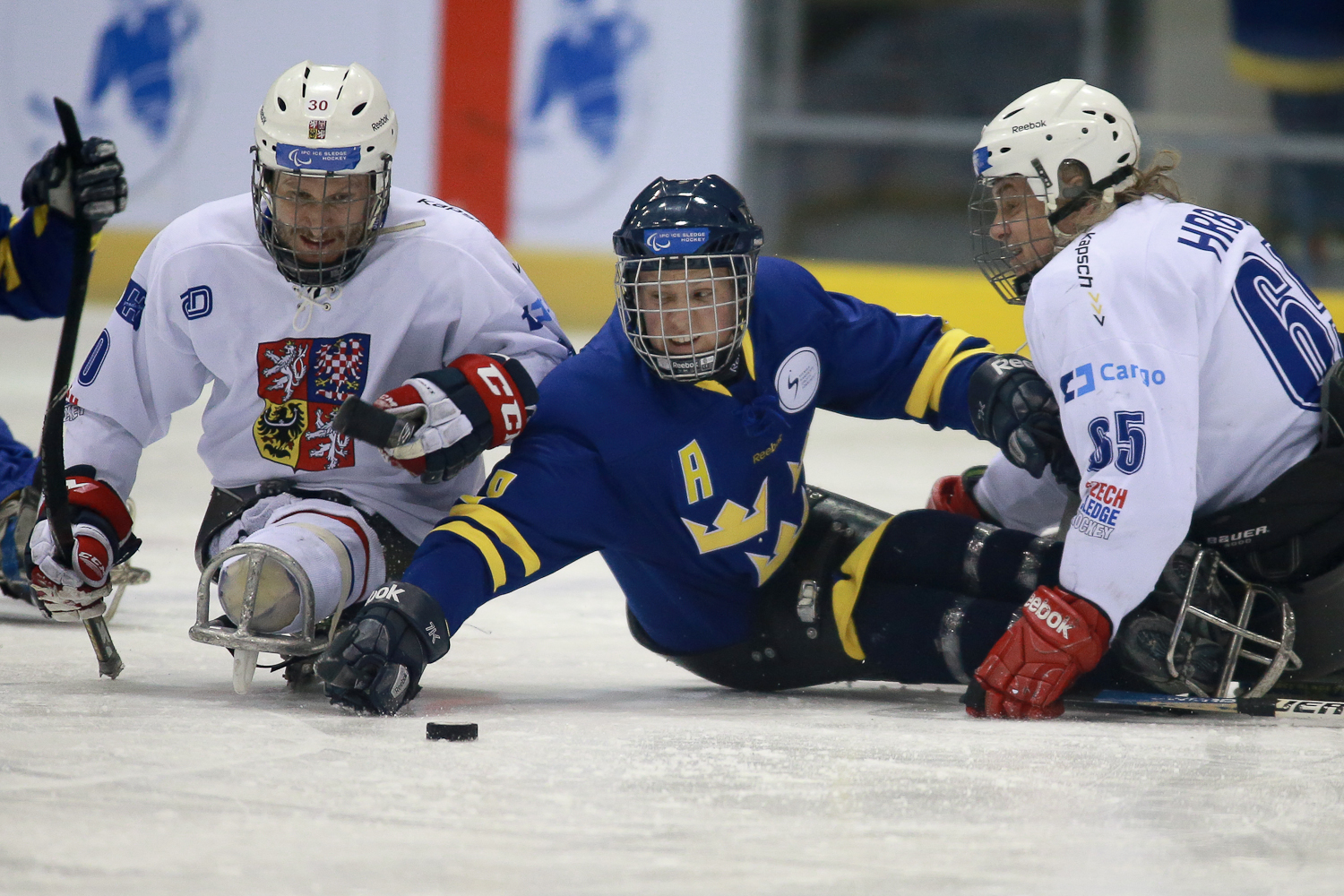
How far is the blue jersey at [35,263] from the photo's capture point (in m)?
4.14

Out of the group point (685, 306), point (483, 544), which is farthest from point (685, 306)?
point (483, 544)

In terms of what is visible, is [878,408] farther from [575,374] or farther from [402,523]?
[402,523]

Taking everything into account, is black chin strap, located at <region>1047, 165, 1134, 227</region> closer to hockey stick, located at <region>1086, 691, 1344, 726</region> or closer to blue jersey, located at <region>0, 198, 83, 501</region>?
hockey stick, located at <region>1086, 691, 1344, 726</region>

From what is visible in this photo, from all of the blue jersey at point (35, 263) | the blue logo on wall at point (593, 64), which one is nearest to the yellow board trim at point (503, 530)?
the blue jersey at point (35, 263)

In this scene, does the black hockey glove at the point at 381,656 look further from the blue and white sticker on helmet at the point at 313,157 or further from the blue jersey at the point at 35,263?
the blue jersey at the point at 35,263

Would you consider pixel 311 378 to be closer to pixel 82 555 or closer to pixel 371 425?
pixel 371 425

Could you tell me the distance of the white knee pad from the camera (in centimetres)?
282

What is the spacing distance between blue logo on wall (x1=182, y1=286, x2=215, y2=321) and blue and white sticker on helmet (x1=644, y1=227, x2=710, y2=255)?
2.84 feet

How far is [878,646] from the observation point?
10.0 ft

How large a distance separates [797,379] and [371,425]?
0.80 meters

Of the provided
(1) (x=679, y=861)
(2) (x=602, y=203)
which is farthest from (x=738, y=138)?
(1) (x=679, y=861)

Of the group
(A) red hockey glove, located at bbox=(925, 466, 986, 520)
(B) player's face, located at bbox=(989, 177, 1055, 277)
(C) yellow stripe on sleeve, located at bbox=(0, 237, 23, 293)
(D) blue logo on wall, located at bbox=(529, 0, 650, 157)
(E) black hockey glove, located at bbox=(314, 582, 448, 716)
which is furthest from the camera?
(D) blue logo on wall, located at bbox=(529, 0, 650, 157)

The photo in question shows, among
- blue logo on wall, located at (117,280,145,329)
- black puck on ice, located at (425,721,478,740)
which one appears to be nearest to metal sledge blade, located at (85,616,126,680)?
blue logo on wall, located at (117,280,145,329)

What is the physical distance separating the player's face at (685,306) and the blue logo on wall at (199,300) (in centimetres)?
85
